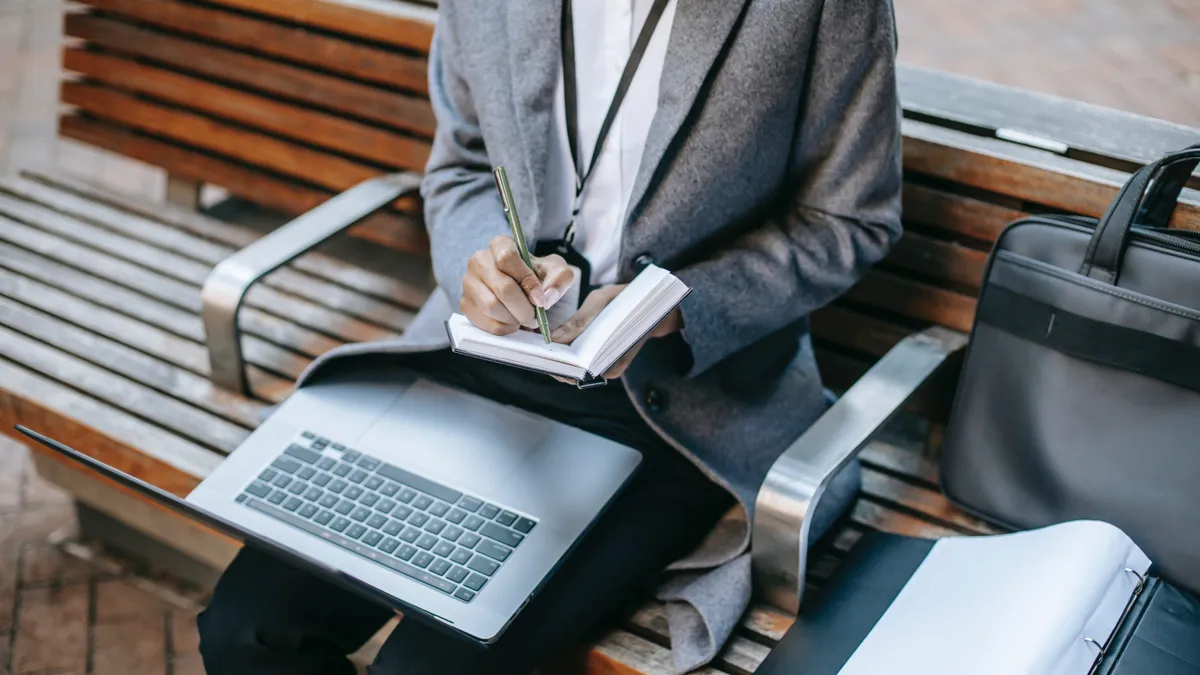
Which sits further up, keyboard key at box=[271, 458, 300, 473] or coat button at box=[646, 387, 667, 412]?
coat button at box=[646, 387, 667, 412]

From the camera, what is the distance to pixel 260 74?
263 centimetres

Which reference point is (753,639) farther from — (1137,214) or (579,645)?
(1137,214)

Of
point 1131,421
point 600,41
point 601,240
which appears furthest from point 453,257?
point 1131,421

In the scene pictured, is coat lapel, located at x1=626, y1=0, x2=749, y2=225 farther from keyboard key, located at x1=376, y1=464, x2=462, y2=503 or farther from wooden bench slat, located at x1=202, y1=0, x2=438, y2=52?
wooden bench slat, located at x1=202, y1=0, x2=438, y2=52

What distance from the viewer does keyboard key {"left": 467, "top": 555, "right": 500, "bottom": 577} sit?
162 cm

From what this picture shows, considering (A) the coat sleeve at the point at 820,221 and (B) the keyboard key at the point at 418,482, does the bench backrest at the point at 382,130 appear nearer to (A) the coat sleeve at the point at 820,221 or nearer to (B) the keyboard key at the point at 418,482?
(A) the coat sleeve at the point at 820,221

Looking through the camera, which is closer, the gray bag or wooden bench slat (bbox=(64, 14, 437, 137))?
the gray bag

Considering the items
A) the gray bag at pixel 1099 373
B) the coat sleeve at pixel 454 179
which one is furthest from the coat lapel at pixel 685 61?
the gray bag at pixel 1099 373

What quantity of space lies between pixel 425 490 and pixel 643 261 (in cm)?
46

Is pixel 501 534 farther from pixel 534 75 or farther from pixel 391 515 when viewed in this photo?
pixel 534 75

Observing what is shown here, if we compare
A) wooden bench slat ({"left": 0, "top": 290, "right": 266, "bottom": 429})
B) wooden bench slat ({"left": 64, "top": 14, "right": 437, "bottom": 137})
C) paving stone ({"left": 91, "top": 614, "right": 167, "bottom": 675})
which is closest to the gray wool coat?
wooden bench slat ({"left": 0, "top": 290, "right": 266, "bottom": 429})

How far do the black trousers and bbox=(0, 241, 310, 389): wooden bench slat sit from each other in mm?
543

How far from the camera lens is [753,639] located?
1.70m

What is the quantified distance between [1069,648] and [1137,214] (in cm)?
63
